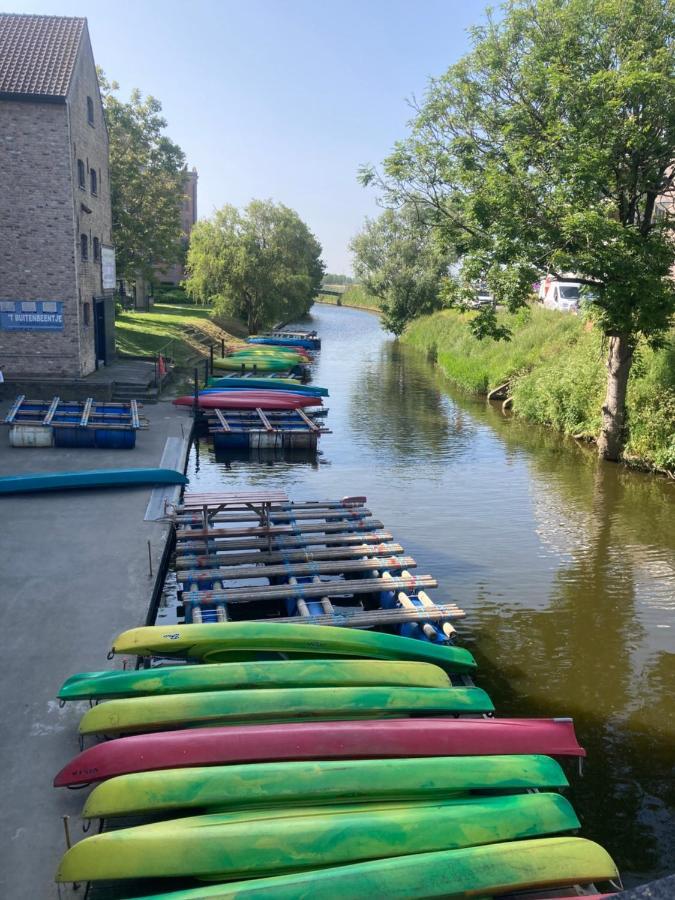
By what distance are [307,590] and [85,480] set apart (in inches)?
252

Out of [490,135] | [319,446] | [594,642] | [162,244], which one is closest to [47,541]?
[594,642]

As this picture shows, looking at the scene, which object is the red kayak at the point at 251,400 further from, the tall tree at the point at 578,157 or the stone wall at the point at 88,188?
the tall tree at the point at 578,157

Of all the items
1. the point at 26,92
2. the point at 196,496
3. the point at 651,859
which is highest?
the point at 26,92

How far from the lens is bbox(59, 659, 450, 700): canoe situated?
7.08m

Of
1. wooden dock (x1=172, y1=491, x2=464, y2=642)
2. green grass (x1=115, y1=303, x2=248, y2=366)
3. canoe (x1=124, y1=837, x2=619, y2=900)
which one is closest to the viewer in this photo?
canoe (x1=124, y1=837, x2=619, y2=900)

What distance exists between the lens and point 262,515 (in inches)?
497

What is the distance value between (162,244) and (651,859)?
36063 mm

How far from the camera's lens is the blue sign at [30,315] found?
75.7 ft

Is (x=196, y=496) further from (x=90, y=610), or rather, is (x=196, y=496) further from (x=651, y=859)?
(x=651, y=859)

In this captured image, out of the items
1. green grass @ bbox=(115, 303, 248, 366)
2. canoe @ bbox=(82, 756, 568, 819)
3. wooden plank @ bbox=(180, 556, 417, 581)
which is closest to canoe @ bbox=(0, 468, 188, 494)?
wooden plank @ bbox=(180, 556, 417, 581)

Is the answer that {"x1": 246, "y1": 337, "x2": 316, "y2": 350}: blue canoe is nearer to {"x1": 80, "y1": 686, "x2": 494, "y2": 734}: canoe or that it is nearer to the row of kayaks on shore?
the row of kayaks on shore

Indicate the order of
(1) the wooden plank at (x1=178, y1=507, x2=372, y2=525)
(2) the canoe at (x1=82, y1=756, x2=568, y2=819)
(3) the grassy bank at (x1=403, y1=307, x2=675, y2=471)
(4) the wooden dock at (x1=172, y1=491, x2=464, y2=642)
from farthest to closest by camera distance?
(3) the grassy bank at (x1=403, y1=307, x2=675, y2=471), (1) the wooden plank at (x1=178, y1=507, x2=372, y2=525), (4) the wooden dock at (x1=172, y1=491, x2=464, y2=642), (2) the canoe at (x1=82, y1=756, x2=568, y2=819)

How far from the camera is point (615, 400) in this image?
20.4 m

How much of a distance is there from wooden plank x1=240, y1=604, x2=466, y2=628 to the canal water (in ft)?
2.69
